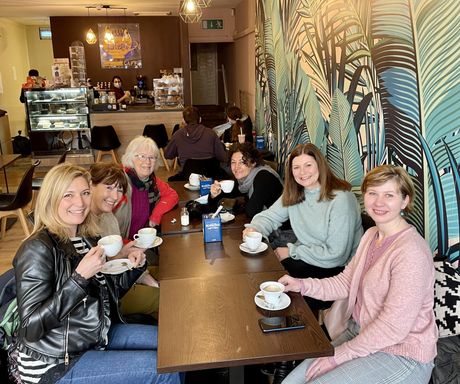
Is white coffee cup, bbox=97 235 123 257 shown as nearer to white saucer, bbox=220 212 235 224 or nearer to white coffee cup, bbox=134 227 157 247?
white coffee cup, bbox=134 227 157 247

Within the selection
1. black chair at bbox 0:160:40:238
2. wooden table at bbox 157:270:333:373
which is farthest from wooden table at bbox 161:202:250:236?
black chair at bbox 0:160:40:238

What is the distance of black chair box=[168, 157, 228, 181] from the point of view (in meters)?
4.86

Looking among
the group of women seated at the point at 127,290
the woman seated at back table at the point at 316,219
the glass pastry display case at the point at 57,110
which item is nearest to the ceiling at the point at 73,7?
the glass pastry display case at the point at 57,110

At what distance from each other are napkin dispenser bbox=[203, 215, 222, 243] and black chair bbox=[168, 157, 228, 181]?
2.51 metres

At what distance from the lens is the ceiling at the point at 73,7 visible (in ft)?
25.2

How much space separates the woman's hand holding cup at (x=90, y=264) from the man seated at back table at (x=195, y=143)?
3244 millimetres

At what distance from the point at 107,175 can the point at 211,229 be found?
0.65 metres

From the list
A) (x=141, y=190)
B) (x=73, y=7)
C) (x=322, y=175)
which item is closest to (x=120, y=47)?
(x=73, y=7)

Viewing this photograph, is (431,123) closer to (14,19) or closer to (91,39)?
(91,39)

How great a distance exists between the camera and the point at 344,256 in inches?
96.9

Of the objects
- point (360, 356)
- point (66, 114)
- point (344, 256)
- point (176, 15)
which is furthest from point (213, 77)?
point (360, 356)

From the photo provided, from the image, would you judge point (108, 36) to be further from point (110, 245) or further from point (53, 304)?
point (53, 304)

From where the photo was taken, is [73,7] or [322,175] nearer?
[322,175]

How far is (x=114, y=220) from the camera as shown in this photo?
8.48 ft
